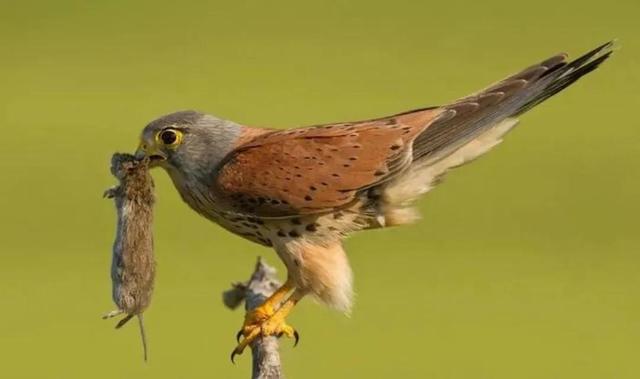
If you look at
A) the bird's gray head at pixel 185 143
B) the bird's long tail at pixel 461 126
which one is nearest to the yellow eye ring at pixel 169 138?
the bird's gray head at pixel 185 143

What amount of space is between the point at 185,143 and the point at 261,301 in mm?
804

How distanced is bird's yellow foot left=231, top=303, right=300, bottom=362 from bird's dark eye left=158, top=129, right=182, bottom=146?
2.61 feet

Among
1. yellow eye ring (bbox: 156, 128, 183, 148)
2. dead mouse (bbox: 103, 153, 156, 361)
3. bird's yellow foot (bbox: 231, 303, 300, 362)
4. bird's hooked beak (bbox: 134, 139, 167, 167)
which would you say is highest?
yellow eye ring (bbox: 156, 128, 183, 148)

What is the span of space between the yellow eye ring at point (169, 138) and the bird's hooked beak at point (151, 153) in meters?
0.03

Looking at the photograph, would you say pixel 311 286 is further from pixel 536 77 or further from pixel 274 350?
pixel 536 77

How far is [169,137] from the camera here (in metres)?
6.08

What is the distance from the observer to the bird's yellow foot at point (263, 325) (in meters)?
6.04

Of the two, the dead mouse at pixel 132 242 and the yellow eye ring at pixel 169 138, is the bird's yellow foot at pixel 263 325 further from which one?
the yellow eye ring at pixel 169 138

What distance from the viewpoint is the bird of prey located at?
5.97 m

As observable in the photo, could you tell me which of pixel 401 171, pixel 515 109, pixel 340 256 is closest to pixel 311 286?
pixel 340 256

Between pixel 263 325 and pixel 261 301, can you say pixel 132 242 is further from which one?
pixel 261 301

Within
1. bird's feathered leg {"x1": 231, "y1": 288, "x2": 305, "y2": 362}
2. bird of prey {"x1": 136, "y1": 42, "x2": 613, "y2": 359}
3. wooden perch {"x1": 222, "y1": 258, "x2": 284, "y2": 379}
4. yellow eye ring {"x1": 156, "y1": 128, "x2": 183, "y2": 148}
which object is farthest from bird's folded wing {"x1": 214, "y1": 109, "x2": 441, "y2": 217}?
wooden perch {"x1": 222, "y1": 258, "x2": 284, "y2": 379}

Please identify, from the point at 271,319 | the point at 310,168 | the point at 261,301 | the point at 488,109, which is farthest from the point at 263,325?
the point at 488,109

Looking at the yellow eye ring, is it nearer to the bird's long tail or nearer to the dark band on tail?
the bird's long tail
